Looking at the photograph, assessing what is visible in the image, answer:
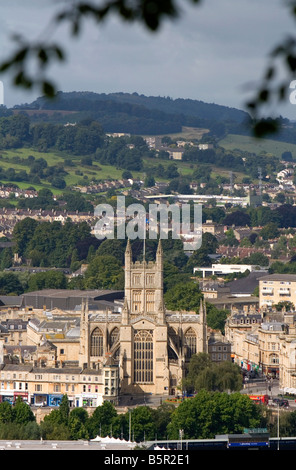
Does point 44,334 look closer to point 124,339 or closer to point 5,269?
point 124,339

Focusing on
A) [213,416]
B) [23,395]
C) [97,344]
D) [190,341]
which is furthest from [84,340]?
[213,416]

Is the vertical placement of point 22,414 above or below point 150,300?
below

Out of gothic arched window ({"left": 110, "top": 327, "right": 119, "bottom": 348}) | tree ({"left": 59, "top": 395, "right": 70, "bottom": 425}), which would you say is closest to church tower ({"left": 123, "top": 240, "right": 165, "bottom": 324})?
gothic arched window ({"left": 110, "top": 327, "right": 119, "bottom": 348})

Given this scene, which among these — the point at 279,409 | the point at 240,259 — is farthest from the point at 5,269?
the point at 279,409

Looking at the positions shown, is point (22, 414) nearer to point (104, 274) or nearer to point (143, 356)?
point (143, 356)

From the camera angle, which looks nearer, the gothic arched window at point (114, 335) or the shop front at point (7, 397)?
the shop front at point (7, 397)

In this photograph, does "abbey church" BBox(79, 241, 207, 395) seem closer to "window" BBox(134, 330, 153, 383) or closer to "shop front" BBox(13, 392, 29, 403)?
"window" BBox(134, 330, 153, 383)

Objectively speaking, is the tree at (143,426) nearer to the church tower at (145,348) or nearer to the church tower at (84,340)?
the church tower at (145,348)

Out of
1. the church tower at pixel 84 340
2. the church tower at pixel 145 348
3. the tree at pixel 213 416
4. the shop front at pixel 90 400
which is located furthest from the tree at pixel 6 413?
the church tower at pixel 84 340

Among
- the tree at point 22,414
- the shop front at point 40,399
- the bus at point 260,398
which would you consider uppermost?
the shop front at point 40,399
